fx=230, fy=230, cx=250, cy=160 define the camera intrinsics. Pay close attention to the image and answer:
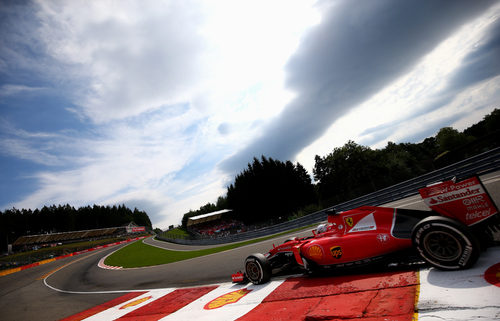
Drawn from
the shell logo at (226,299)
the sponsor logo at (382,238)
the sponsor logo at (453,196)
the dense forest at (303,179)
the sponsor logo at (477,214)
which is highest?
the dense forest at (303,179)

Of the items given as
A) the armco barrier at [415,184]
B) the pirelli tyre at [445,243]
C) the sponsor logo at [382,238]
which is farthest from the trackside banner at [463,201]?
the sponsor logo at [382,238]

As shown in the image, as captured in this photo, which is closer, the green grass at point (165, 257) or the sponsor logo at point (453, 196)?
the sponsor logo at point (453, 196)

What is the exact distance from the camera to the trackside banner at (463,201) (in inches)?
130

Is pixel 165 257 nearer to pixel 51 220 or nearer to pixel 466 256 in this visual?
pixel 466 256

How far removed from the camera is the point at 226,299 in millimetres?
5184

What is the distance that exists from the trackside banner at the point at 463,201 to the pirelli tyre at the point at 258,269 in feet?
12.1

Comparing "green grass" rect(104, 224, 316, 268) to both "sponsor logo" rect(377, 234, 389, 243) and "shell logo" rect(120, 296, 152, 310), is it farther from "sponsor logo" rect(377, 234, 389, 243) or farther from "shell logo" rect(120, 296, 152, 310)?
"sponsor logo" rect(377, 234, 389, 243)

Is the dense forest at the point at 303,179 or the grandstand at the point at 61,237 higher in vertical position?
the grandstand at the point at 61,237

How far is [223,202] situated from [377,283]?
414 ft

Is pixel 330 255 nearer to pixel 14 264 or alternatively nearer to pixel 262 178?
pixel 262 178

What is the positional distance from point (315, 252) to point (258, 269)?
1633 mm

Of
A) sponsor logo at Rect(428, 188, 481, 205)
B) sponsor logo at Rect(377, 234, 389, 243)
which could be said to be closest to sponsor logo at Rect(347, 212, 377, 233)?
sponsor logo at Rect(377, 234, 389, 243)

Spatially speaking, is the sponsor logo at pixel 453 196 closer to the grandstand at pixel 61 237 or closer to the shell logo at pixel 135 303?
the shell logo at pixel 135 303

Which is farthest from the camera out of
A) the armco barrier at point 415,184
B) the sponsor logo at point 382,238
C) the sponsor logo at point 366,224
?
the armco barrier at point 415,184
